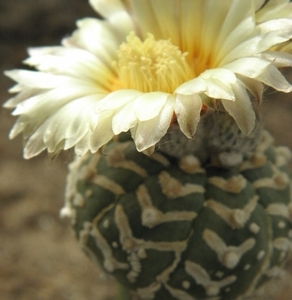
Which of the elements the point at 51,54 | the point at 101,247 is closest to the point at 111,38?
the point at 51,54

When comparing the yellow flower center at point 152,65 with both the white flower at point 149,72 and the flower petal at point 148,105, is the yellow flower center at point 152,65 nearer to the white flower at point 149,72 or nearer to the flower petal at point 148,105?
the white flower at point 149,72

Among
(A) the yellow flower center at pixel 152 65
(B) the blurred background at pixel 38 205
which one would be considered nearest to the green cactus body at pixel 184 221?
(A) the yellow flower center at pixel 152 65

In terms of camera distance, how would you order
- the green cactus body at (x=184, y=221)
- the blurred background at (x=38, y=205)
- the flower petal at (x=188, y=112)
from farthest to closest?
the blurred background at (x=38, y=205) < the green cactus body at (x=184, y=221) < the flower petal at (x=188, y=112)

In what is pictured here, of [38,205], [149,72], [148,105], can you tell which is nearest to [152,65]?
[149,72]

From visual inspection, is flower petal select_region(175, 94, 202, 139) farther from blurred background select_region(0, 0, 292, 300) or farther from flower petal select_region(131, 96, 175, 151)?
blurred background select_region(0, 0, 292, 300)

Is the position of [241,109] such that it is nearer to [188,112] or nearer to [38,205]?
[188,112]

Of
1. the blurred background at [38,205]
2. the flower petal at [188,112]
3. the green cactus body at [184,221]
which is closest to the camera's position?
the flower petal at [188,112]
